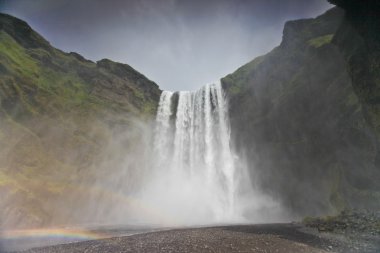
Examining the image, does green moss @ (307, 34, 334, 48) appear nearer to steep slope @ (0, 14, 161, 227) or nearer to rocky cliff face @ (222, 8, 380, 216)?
rocky cliff face @ (222, 8, 380, 216)

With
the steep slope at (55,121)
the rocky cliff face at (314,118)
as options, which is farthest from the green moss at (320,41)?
the steep slope at (55,121)

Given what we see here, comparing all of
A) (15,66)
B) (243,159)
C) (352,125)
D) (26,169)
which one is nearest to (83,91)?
(15,66)

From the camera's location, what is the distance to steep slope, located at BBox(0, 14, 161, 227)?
4197 cm

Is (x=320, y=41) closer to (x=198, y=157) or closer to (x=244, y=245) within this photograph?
(x=198, y=157)

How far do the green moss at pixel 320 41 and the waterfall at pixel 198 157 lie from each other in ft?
83.4

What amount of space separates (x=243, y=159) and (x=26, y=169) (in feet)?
138

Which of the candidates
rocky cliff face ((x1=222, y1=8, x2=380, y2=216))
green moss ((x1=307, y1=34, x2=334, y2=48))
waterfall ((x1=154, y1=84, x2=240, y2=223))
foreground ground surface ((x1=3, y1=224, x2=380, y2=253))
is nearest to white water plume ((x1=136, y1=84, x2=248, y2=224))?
waterfall ((x1=154, y1=84, x2=240, y2=223))

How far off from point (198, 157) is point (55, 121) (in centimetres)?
3234

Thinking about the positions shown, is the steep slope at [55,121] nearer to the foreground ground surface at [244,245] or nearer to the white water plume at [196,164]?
the white water plume at [196,164]

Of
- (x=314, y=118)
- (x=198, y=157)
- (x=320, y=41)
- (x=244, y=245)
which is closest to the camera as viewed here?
(x=244, y=245)

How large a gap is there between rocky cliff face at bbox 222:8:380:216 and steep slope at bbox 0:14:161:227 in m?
29.9

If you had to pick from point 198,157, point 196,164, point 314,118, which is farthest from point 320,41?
point 196,164

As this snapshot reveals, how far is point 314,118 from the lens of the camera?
44.3m

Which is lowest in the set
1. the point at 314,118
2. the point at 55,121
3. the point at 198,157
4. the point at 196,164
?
the point at 196,164
